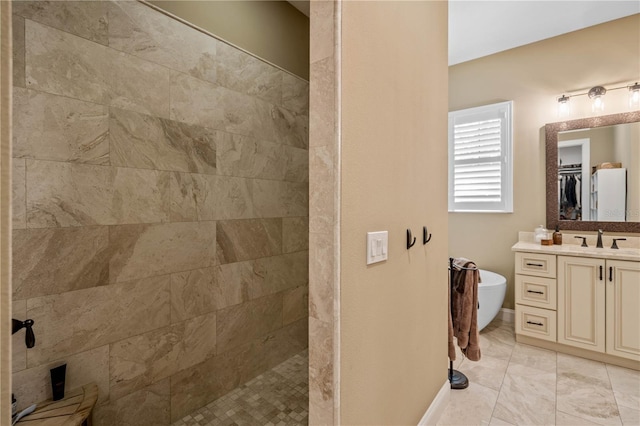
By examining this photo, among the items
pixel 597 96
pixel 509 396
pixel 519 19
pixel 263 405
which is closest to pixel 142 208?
pixel 263 405

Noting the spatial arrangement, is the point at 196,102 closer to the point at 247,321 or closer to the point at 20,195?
the point at 20,195

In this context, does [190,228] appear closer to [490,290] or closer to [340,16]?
[340,16]

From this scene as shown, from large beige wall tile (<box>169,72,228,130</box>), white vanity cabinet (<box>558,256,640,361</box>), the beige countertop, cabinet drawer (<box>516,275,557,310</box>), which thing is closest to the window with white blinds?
the beige countertop

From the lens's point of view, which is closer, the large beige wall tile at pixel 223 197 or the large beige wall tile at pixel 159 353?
the large beige wall tile at pixel 159 353

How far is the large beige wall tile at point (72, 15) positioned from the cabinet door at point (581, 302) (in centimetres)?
364

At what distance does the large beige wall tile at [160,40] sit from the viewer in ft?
5.60

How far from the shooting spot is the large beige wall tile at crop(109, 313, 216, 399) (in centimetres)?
171

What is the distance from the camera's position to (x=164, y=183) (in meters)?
1.90

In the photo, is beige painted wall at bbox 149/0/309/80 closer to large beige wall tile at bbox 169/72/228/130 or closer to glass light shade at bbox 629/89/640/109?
large beige wall tile at bbox 169/72/228/130

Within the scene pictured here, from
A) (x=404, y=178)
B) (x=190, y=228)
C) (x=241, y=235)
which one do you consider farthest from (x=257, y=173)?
(x=404, y=178)

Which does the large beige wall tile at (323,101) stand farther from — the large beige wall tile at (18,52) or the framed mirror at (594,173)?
the framed mirror at (594,173)

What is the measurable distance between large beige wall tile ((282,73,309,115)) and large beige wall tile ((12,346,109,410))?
2178mm

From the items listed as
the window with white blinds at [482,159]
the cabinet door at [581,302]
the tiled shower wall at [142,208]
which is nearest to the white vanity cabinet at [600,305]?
the cabinet door at [581,302]

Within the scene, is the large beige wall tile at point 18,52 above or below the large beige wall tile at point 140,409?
above
